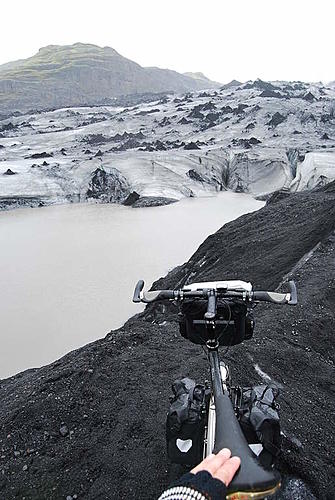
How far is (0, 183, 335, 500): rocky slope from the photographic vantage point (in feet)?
10.1

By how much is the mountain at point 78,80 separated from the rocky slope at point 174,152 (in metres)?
34.0

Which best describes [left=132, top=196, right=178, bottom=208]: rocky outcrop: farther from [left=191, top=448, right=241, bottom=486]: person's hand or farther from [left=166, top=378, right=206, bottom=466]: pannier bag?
[left=191, top=448, right=241, bottom=486]: person's hand

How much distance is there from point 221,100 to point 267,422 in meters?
53.6

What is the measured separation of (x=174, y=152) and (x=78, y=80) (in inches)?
2697

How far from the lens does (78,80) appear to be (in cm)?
9131

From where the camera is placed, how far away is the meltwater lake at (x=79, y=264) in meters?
9.64

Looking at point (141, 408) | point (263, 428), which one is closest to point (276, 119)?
point (141, 408)

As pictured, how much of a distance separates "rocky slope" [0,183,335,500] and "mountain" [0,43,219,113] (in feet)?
252

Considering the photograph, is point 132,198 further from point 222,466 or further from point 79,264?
point 222,466

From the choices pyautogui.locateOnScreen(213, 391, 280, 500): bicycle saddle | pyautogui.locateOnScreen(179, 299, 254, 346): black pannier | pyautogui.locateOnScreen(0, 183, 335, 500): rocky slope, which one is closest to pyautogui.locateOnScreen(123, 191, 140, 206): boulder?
pyautogui.locateOnScreen(0, 183, 335, 500): rocky slope

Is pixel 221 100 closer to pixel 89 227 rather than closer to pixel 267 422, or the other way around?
pixel 89 227

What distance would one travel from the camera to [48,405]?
3.88 meters

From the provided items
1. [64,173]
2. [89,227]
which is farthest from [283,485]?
[64,173]

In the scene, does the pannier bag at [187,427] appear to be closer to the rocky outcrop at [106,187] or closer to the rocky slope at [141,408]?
the rocky slope at [141,408]
